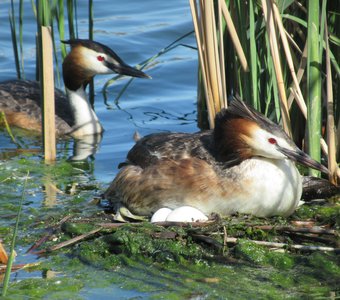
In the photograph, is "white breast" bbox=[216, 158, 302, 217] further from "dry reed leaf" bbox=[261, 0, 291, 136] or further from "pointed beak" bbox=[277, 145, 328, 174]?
"dry reed leaf" bbox=[261, 0, 291, 136]

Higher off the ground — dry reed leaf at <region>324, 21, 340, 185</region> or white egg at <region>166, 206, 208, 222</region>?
dry reed leaf at <region>324, 21, 340, 185</region>

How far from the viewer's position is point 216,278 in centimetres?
564

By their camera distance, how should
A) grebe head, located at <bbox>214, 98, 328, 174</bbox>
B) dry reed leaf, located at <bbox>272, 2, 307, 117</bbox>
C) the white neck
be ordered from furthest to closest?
the white neck
dry reed leaf, located at <bbox>272, 2, 307, 117</bbox>
grebe head, located at <bbox>214, 98, 328, 174</bbox>

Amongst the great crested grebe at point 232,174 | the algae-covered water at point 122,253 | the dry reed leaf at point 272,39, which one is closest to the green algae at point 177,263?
the algae-covered water at point 122,253

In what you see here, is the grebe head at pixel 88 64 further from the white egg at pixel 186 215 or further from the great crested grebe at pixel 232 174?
the white egg at pixel 186 215

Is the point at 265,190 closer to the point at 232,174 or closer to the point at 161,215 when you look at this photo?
the point at 232,174

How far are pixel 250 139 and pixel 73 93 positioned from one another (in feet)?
14.0

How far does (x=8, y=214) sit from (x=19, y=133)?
327 cm

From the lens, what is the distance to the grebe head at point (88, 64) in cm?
1030

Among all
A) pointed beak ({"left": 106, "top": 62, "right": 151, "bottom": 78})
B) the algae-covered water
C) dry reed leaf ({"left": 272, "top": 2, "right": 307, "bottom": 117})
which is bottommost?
the algae-covered water

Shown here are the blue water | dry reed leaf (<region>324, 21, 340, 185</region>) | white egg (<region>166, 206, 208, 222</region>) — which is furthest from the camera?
the blue water

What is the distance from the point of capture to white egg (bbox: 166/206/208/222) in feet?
20.8

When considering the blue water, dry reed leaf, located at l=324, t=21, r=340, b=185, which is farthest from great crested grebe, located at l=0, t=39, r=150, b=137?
dry reed leaf, located at l=324, t=21, r=340, b=185

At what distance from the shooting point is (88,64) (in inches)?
411
